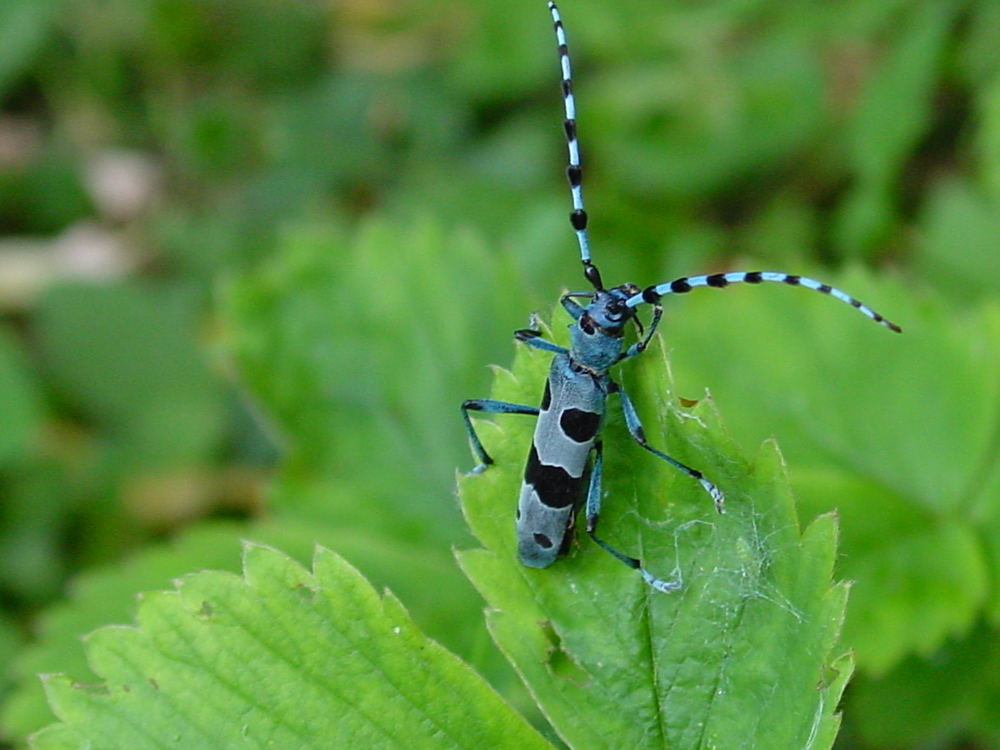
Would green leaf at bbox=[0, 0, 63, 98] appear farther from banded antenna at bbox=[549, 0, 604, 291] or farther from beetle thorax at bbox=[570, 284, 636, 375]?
beetle thorax at bbox=[570, 284, 636, 375]

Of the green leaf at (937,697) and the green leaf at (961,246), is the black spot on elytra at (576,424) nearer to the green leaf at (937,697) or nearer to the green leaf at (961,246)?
the green leaf at (937,697)

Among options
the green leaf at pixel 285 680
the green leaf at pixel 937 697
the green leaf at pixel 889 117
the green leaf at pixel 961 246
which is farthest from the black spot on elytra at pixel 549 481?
the green leaf at pixel 889 117

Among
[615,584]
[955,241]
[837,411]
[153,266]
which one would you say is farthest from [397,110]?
[615,584]

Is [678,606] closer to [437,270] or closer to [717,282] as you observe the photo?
[717,282]

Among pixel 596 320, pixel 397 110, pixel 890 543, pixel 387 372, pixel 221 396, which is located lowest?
pixel 890 543

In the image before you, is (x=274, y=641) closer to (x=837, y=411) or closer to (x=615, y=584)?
(x=615, y=584)

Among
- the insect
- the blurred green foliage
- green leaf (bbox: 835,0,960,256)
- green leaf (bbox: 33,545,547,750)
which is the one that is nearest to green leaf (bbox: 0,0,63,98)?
the blurred green foliage

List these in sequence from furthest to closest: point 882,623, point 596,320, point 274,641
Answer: point 882,623
point 596,320
point 274,641

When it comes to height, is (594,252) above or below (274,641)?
above

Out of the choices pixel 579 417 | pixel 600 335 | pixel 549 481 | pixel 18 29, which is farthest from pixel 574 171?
pixel 18 29
